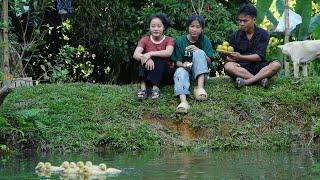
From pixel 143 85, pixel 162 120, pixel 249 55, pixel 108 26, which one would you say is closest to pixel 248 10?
pixel 249 55

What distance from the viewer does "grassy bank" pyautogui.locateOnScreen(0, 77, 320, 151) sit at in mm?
8930

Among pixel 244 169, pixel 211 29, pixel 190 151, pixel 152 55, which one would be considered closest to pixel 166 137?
pixel 190 151

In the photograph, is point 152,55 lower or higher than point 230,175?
higher

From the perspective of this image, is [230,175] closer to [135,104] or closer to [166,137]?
[166,137]

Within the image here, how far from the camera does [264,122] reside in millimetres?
9344

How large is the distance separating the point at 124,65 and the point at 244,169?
8438 mm

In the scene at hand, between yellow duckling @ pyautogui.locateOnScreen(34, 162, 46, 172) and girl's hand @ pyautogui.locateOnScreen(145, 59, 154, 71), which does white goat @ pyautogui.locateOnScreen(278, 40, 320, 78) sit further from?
yellow duckling @ pyautogui.locateOnScreen(34, 162, 46, 172)

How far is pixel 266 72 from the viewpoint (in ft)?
32.6

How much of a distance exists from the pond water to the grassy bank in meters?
0.48

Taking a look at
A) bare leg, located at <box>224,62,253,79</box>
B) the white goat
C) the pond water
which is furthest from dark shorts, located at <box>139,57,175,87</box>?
the white goat

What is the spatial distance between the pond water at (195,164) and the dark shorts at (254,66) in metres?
1.95

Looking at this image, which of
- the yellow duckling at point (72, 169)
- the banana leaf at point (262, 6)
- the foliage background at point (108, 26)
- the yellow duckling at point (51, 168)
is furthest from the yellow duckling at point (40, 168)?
the foliage background at point (108, 26)

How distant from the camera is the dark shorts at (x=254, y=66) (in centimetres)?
1005

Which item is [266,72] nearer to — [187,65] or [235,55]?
[235,55]
